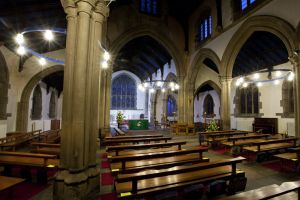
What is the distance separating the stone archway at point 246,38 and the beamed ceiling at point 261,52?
132 centimetres

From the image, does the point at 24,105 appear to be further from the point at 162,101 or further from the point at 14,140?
the point at 162,101

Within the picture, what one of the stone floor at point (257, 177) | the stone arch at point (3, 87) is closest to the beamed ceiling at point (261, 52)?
the stone floor at point (257, 177)

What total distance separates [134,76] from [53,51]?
1408 centimetres

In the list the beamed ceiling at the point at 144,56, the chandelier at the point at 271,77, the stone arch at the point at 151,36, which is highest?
the beamed ceiling at the point at 144,56

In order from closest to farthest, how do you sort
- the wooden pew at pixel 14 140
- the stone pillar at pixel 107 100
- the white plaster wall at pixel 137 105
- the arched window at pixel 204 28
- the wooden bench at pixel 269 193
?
the wooden bench at pixel 269 193 → the wooden pew at pixel 14 140 → the stone pillar at pixel 107 100 → the arched window at pixel 204 28 → the white plaster wall at pixel 137 105

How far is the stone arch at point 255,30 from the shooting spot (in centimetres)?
527

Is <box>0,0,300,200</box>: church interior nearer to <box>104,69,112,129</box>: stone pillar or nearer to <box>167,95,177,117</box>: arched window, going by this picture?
<box>104,69,112,129</box>: stone pillar

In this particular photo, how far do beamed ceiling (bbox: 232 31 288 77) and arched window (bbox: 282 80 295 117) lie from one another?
1.30 metres

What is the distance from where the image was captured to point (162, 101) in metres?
17.8

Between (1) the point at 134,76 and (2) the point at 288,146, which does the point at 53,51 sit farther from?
(1) the point at 134,76

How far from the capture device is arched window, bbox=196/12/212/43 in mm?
9494

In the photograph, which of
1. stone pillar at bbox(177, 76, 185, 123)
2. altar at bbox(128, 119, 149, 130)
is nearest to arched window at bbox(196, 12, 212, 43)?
stone pillar at bbox(177, 76, 185, 123)

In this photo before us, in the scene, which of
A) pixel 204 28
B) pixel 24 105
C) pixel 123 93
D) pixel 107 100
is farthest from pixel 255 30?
pixel 123 93

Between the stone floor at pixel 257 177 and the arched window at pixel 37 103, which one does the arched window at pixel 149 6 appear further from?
the stone floor at pixel 257 177
